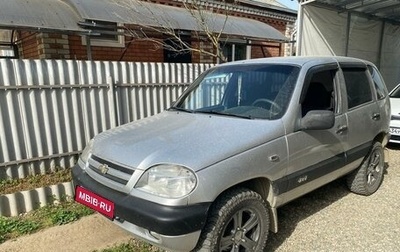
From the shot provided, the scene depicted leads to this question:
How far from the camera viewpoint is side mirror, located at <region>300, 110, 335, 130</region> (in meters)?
2.76

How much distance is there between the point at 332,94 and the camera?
134 inches

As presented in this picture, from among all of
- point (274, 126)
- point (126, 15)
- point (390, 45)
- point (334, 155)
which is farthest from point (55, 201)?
point (390, 45)

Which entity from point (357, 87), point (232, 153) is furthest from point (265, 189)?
point (357, 87)

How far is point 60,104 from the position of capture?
14.5ft

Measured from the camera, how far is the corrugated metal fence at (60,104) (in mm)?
4062

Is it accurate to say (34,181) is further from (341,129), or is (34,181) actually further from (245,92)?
(341,129)

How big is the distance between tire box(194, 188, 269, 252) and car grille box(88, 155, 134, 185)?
695 mm

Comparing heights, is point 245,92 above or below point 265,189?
above

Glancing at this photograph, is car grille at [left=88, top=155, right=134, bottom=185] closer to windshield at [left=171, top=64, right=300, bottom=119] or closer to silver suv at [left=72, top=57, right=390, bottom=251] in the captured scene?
silver suv at [left=72, top=57, right=390, bottom=251]

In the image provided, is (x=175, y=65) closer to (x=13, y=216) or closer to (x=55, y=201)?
(x=55, y=201)

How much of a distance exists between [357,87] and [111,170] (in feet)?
10.0

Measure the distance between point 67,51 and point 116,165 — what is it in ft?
19.1

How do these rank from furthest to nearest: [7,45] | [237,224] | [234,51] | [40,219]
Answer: [234,51], [7,45], [40,219], [237,224]

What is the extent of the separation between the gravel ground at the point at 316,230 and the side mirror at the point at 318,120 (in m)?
1.14
